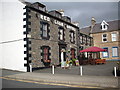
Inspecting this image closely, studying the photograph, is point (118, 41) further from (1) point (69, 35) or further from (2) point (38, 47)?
(2) point (38, 47)

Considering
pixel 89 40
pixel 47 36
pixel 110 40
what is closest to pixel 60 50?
pixel 47 36

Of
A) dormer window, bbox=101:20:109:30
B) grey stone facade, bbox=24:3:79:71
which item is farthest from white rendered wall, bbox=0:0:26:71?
dormer window, bbox=101:20:109:30

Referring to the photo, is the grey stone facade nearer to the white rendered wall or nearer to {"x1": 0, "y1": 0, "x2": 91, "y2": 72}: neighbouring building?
{"x1": 0, "y1": 0, "x2": 91, "y2": 72}: neighbouring building

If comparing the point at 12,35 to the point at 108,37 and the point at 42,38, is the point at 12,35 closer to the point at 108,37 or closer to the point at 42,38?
the point at 42,38

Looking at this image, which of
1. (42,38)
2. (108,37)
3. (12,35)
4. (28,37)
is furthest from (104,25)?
(12,35)

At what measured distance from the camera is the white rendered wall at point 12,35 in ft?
44.4

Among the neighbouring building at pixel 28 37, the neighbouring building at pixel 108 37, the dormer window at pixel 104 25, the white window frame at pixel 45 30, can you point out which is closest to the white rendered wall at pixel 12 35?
the neighbouring building at pixel 28 37

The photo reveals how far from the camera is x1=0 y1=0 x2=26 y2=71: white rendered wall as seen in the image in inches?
533

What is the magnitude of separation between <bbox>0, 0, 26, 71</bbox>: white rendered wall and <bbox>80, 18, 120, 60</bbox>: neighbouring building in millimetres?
21511

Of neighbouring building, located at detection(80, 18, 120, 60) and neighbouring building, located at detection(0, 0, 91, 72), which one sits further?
neighbouring building, located at detection(80, 18, 120, 60)

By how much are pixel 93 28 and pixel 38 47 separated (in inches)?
875

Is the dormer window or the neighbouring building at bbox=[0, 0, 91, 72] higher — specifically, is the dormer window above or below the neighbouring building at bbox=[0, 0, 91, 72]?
above

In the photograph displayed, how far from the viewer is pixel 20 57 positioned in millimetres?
13375

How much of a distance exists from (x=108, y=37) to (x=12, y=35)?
22.1 m
